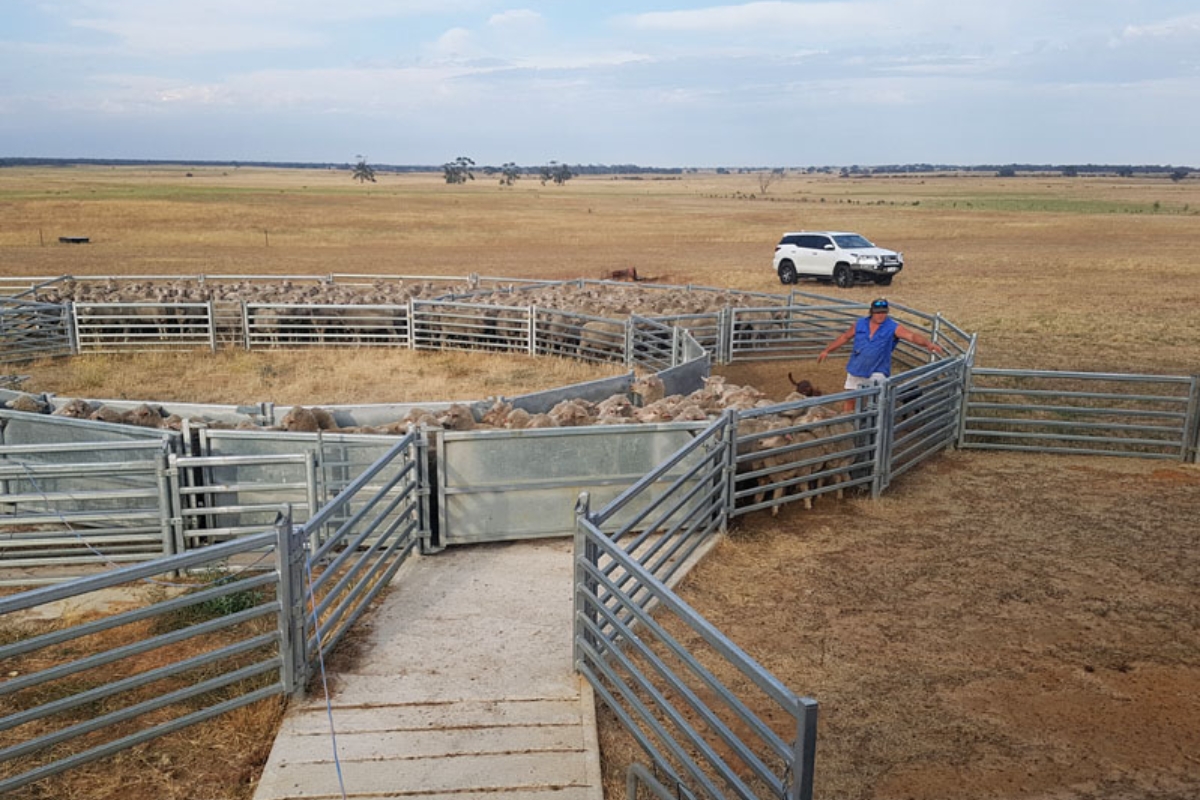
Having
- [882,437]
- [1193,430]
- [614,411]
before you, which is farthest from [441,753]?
[1193,430]

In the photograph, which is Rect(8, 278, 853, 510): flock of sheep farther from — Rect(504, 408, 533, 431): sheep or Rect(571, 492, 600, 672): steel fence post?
Rect(571, 492, 600, 672): steel fence post

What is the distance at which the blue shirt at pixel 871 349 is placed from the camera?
1123cm

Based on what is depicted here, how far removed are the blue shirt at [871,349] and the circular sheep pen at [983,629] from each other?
52.5 inches

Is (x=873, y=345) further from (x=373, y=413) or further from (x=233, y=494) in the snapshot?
(x=233, y=494)

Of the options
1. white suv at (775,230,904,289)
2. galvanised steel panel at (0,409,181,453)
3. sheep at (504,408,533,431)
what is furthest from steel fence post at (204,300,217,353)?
white suv at (775,230,904,289)

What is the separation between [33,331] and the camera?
19219 millimetres

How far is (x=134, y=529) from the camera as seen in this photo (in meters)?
8.05

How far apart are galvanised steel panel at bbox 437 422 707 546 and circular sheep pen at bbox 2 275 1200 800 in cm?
107

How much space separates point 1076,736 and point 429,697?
3.66m

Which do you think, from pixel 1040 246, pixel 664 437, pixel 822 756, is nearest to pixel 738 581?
pixel 664 437

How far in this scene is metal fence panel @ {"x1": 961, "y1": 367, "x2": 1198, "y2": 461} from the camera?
11375mm

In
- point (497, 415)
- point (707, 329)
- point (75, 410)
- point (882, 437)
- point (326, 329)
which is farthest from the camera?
point (326, 329)

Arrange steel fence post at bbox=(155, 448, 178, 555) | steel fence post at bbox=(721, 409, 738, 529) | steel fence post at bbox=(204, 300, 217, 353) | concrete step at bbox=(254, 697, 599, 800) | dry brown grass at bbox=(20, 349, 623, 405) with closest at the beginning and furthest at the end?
1. concrete step at bbox=(254, 697, 599, 800)
2. steel fence post at bbox=(155, 448, 178, 555)
3. steel fence post at bbox=(721, 409, 738, 529)
4. dry brown grass at bbox=(20, 349, 623, 405)
5. steel fence post at bbox=(204, 300, 217, 353)

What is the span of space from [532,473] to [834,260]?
2351 cm
